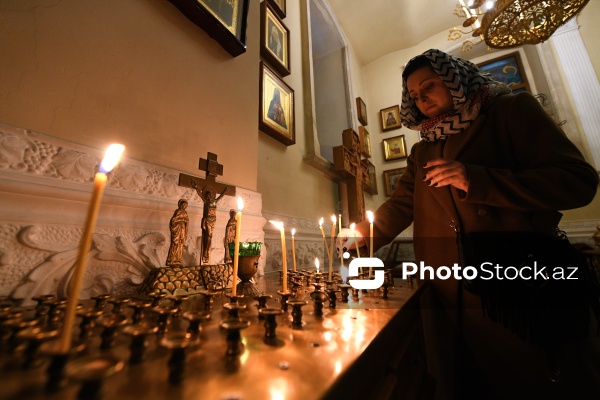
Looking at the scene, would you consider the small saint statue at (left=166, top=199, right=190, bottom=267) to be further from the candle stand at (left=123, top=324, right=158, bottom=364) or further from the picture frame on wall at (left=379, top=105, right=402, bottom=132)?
the picture frame on wall at (left=379, top=105, right=402, bottom=132)

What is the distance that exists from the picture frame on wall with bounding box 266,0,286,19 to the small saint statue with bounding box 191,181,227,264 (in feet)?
6.07

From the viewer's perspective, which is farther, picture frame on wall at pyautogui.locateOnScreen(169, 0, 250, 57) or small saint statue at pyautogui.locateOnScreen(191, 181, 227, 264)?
picture frame on wall at pyautogui.locateOnScreen(169, 0, 250, 57)

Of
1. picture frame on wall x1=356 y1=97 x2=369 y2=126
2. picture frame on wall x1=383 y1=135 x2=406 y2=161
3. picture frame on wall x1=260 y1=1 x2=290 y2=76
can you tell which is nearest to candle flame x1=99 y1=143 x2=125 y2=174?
picture frame on wall x1=260 y1=1 x2=290 y2=76

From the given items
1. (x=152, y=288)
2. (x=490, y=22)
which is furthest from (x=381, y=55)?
(x=152, y=288)

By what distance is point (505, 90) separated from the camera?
1.04m

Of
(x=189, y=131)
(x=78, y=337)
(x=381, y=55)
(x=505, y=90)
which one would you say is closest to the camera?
(x=78, y=337)

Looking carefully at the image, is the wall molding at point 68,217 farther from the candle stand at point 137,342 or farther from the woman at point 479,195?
the woman at point 479,195

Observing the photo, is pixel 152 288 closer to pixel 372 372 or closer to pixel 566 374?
pixel 372 372

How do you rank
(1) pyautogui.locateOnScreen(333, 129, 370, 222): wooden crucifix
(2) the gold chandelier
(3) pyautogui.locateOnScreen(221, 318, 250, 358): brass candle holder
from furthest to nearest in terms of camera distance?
(1) pyautogui.locateOnScreen(333, 129, 370, 222): wooden crucifix, (2) the gold chandelier, (3) pyautogui.locateOnScreen(221, 318, 250, 358): brass candle holder

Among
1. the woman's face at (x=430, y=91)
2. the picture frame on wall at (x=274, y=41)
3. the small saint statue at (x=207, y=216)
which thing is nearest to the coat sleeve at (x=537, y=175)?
the woman's face at (x=430, y=91)

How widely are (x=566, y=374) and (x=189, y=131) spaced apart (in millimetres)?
1518

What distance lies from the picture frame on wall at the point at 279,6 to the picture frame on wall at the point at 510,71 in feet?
10.7

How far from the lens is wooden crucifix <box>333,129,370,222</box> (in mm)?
2244

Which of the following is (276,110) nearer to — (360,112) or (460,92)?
(460,92)
